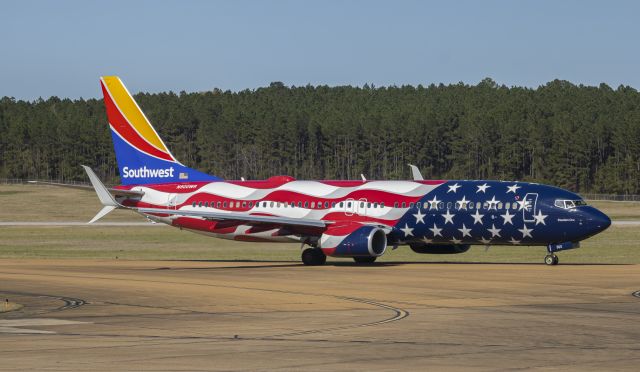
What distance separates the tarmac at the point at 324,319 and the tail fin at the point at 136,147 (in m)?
10.7

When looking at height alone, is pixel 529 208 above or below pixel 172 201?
below

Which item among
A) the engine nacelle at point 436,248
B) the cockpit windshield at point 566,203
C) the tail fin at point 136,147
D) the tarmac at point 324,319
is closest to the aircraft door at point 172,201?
the tail fin at point 136,147

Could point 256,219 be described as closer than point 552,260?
No

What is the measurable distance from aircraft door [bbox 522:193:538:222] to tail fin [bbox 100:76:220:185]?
1691cm

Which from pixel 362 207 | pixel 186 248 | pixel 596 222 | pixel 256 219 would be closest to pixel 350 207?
pixel 362 207

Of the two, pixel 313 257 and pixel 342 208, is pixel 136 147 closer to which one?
pixel 313 257

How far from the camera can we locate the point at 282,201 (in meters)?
55.5

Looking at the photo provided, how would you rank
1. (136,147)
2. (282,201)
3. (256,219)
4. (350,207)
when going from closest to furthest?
(256,219)
(350,207)
(282,201)
(136,147)

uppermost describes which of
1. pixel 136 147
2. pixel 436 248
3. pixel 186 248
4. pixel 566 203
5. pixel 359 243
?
pixel 136 147

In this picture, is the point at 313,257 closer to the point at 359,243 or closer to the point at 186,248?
the point at 359,243

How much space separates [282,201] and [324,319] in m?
26.4

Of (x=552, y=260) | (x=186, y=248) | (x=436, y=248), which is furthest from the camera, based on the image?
(x=186, y=248)

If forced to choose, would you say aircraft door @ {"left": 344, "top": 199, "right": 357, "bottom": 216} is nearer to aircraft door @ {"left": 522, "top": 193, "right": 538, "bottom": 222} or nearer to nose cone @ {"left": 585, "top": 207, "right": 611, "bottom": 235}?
aircraft door @ {"left": 522, "top": 193, "right": 538, "bottom": 222}

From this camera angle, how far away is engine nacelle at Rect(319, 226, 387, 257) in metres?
50.5
